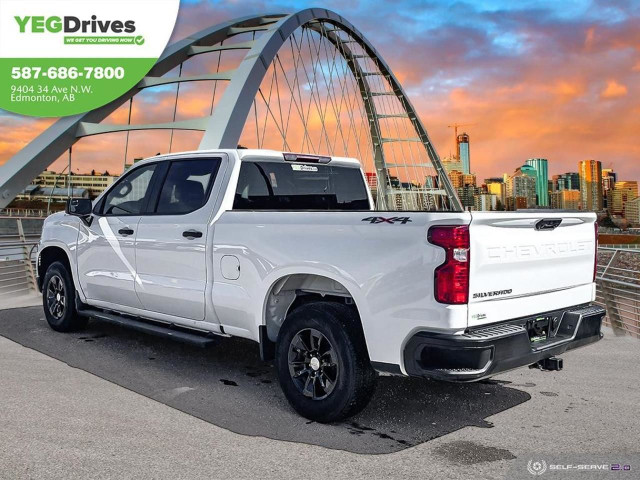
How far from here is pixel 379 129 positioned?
1531 inches

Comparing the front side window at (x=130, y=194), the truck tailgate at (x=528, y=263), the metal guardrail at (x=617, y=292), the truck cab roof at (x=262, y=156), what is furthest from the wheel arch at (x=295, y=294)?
the metal guardrail at (x=617, y=292)

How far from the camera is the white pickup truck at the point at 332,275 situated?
3.81 metres

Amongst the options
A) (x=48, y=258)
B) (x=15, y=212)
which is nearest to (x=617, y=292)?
(x=48, y=258)

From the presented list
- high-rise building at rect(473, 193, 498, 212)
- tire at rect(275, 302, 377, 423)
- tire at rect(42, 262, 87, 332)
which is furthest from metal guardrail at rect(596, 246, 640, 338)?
tire at rect(42, 262, 87, 332)

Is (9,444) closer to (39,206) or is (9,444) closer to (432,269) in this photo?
(432,269)

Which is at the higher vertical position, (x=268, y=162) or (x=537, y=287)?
(x=268, y=162)

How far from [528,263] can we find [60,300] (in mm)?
5573

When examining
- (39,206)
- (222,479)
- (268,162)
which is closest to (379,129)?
(39,206)

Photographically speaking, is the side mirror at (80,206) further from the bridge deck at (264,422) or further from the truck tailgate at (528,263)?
the truck tailgate at (528,263)

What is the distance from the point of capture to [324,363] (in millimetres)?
4402

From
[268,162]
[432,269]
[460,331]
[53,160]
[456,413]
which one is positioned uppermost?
[53,160]

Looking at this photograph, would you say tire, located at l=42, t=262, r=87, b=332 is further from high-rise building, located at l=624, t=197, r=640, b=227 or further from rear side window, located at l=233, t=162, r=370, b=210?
high-rise building, located at l=624, t=197, r=640, b=227

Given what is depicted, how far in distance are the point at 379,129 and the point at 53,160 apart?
20335 millimetres

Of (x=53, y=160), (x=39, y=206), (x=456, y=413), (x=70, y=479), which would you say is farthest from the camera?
(x=39, y=206)
